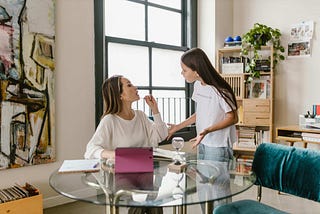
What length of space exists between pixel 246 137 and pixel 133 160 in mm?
2855

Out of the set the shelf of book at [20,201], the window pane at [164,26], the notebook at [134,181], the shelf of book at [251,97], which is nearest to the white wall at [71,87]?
the shelf of book at [20,201]

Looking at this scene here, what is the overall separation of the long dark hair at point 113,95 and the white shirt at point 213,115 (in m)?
0.58

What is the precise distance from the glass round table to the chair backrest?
0.75 feet

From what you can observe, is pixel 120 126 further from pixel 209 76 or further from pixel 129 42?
pixel 129 42

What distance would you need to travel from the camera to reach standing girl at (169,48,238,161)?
199 centimetres

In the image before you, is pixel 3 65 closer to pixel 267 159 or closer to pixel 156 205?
pixel 156 205

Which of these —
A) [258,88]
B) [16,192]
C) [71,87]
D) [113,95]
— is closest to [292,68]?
[258,88]

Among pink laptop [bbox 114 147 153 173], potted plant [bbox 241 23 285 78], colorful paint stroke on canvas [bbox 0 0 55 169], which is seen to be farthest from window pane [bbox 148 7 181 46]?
pink laptop [bbox 114 147 153 173]

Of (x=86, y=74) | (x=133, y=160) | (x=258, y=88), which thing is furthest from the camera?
(x=258, y=88)

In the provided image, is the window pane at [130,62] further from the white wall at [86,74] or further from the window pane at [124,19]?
the white wall at [86,74]

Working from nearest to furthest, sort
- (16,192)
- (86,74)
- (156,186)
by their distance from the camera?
1. (156,186)
2. (16,192)
3. (86,74)

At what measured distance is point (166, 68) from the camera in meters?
4.02

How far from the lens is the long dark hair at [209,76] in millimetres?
1994

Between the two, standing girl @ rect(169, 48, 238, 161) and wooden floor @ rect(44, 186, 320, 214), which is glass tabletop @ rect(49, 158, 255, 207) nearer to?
standing girl @ rect(169, 48, 238, 161)
